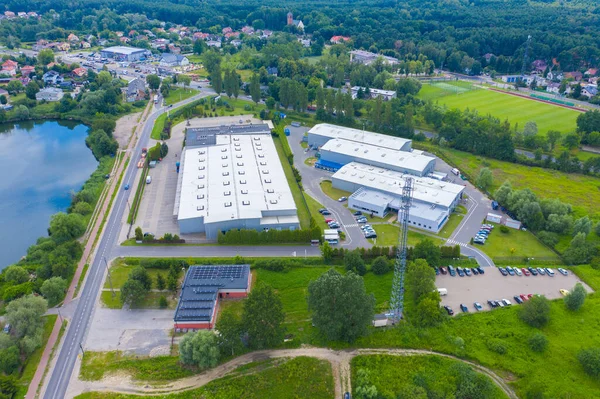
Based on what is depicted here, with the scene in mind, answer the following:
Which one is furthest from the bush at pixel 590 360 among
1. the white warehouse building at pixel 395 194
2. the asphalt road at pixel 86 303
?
the asphalt road at pixel 86 303

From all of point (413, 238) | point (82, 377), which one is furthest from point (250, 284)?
point (413, 238)

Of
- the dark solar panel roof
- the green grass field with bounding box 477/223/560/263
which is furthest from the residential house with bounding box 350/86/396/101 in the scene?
the dark solar panel roof

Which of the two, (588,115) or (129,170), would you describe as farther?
(588,115)

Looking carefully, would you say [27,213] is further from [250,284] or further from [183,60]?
[183,60]

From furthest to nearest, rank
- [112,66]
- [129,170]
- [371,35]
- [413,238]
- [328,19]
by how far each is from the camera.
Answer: [328,19] → [371,35] → [112,66] → [129,170] → [413,238]

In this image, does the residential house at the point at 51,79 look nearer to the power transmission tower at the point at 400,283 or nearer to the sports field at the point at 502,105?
Answer: the sports field at the point at 502,105

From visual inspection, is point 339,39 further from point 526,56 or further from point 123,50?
point 123,50

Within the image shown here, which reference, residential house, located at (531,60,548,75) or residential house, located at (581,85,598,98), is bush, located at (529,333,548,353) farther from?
residential house, located at (531,60,548,75)

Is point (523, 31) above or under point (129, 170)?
above
